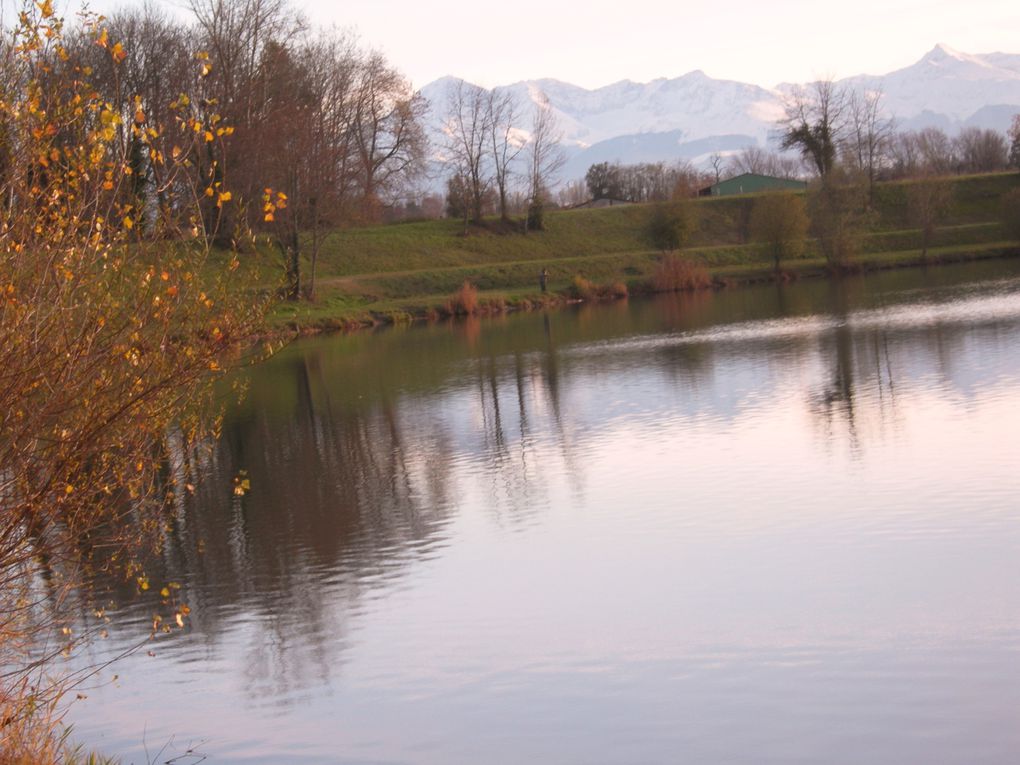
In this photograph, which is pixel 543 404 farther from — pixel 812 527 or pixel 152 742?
pixel 152 742

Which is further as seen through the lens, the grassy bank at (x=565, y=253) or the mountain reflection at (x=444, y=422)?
the grassy bank at (x=565, y=253)

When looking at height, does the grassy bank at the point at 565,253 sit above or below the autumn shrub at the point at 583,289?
above

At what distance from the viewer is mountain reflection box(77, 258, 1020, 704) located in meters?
12.4

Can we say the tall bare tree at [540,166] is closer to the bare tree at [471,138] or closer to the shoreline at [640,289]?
the bare tree at [471,138]

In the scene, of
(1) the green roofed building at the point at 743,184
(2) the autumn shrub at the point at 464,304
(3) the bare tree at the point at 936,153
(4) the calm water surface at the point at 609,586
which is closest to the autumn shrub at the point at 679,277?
(2) the autumn shrub at the point at 464,304

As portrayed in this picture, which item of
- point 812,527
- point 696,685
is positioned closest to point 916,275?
point 812,527

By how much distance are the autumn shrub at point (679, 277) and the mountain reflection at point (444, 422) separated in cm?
1355

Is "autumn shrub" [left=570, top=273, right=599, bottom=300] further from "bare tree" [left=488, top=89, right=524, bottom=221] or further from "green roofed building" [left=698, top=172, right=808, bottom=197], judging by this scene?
"green roofed building" [left=698, top=172, right=808, bottom=197]

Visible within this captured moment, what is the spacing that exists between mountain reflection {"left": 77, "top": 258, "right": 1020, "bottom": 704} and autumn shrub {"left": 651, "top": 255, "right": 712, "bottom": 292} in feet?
44.5

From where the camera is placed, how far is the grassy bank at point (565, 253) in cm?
5375

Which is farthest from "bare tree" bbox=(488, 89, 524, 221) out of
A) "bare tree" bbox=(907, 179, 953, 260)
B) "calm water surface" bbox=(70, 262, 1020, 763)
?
"calm water surface" bbox=(70, 262, 1020, 763)

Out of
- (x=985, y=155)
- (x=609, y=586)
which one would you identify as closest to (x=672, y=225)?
(x=609, y=586)

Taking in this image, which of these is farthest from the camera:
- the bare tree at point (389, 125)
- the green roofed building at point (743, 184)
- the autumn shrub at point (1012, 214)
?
the green roofed building at point (743, 184)

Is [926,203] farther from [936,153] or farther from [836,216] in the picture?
[936,153]
